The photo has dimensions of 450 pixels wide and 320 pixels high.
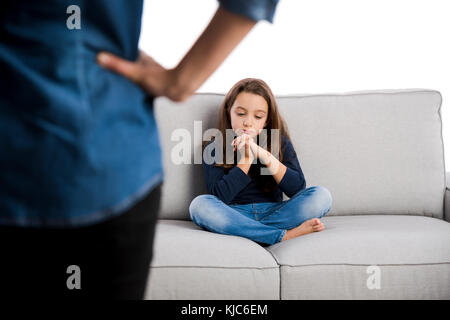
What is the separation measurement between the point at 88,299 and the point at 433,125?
210 cm

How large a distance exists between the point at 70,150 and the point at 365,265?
4.47 feet

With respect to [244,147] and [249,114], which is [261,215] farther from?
[249,114]

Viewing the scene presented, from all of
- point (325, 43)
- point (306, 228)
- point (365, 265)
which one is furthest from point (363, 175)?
point (325, 43)

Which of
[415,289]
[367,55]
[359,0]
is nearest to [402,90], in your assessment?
[367,55]

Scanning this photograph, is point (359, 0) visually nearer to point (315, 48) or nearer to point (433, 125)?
point (315, 48)

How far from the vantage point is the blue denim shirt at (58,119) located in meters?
0.42

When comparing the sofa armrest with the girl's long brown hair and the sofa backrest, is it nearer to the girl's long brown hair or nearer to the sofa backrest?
the sofa backrest

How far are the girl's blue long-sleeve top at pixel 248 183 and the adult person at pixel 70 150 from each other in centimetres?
154

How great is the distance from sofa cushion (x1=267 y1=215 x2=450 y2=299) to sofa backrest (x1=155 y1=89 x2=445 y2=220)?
45 centimetres

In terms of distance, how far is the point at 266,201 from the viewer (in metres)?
2.13

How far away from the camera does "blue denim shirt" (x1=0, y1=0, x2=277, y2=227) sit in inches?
16.6

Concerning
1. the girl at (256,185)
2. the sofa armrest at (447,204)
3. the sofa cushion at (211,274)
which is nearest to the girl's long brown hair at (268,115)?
the girl at (256,185)

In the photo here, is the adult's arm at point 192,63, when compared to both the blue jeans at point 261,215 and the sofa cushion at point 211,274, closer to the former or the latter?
the sofa cushion at point 211,274

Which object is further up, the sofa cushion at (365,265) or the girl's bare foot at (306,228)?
the girl's bare foot at (306,228)
